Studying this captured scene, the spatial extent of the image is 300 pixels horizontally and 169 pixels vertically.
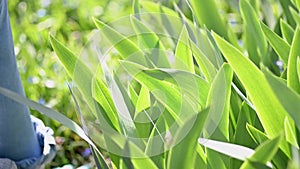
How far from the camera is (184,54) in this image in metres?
1.21

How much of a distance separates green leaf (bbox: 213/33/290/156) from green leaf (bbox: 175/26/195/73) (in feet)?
0.57

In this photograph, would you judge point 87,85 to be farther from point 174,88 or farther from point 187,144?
point 187,144

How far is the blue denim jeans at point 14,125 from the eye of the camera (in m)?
1.18

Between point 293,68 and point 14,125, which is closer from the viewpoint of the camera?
point 293,68

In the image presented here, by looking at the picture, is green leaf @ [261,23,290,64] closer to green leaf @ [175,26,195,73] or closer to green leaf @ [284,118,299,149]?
green leaf @ [175,26,195,73]

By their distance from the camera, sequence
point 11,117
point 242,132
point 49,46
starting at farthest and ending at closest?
point 49,46
point 11,117
point 242,132

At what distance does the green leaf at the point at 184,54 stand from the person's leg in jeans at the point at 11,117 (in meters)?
0.31

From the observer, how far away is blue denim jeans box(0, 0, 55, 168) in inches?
46.6

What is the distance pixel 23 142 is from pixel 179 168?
0.43 m

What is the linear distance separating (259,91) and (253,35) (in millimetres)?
490

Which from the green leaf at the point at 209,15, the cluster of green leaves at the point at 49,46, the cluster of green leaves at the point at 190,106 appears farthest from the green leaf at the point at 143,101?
the cluster of green leaves at the point at 49,46

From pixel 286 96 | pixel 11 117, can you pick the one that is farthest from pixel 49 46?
pixel 286 96

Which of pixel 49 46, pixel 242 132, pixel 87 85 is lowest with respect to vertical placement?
pixel 49 46

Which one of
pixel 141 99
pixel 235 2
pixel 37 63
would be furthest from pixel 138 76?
pixel 37 63
